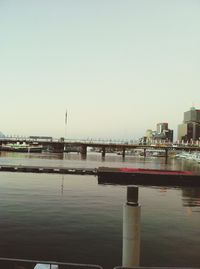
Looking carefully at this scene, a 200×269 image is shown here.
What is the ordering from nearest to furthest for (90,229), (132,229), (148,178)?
(132,229) → (90,229) → (148,178)

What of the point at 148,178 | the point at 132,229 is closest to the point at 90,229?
the point at 132,229

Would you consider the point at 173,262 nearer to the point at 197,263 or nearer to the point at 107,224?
the point at 197,263

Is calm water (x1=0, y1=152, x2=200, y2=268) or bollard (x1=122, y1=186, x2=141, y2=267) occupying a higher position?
bollard (x1=122, y1=186, x2=141, y2=267)

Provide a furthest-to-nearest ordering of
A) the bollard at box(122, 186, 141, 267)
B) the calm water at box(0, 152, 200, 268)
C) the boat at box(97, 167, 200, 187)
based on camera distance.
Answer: the boat at box(97, 167, 200, 187)
the calm water at box(0, 152, 200, 268)
the bollard at box(122, 186, 141, 267)

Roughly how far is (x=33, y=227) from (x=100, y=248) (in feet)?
20.3

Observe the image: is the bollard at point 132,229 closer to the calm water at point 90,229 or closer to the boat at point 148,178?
the calm water at point 90,229

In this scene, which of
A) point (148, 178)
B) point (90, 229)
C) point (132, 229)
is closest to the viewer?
point (132, 229)

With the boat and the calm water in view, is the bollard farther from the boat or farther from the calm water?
the boat

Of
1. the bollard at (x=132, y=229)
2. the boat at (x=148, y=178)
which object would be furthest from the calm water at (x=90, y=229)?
the boat at (x=148, y=178)

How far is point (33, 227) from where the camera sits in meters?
24.1

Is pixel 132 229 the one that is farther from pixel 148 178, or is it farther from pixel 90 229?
pixel 148 178

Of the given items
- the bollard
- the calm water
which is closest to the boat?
the calm water

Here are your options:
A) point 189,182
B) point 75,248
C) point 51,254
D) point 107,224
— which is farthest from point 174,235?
point 189,182

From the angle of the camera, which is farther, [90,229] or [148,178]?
[148,178]
